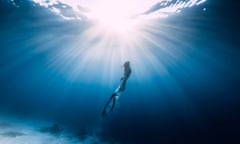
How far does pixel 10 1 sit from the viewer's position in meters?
16.3

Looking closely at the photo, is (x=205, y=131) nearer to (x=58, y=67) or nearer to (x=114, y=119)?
(x=114, y=119)

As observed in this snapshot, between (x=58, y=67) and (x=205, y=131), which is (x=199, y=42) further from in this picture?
(x=58, y=67)

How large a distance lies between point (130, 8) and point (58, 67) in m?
51.6

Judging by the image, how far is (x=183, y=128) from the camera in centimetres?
2386

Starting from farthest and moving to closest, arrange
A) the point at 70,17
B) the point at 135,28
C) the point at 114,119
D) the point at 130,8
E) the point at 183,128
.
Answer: the point at 114,119 < the point at 183,128 < the point at 135,28 < the point at 70,17 < the point at 130,8

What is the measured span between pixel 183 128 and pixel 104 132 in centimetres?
1051

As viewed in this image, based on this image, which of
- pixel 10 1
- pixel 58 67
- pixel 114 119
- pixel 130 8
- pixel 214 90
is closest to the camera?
pixel 130 8

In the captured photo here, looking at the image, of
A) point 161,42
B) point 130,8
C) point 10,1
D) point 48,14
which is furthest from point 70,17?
point 161,42

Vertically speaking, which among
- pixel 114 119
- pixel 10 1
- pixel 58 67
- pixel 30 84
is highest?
pixel 30 84

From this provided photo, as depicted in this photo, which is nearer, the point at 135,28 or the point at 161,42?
the point at 135,28

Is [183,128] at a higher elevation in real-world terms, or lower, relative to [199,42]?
lower

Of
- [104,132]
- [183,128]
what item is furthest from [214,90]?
[104,132]

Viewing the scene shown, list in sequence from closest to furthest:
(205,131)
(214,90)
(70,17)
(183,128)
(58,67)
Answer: (70,17) → (205,131) → (183,128) → (214,90) → (58,67)

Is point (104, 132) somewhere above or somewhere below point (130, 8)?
below
